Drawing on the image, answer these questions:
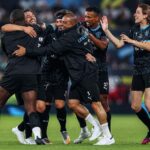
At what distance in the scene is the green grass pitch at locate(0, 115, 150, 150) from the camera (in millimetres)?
15039

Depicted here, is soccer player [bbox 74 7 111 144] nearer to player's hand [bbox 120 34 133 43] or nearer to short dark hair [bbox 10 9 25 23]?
A: player's hand [bbox 120 34 133 43]

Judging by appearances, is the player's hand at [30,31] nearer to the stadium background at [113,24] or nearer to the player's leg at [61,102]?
the player's leg at [61,102]

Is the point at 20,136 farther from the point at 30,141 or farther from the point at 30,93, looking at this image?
the point at 30,93

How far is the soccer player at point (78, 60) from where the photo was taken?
15.7 meters

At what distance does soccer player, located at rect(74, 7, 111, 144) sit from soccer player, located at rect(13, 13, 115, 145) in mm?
682

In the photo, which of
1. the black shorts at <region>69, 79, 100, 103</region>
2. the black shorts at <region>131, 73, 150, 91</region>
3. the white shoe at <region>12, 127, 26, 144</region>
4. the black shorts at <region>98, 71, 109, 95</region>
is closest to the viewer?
the black shorts at <region>69, 79, 100, 103</region>

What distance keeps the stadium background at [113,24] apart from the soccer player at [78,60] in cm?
1006

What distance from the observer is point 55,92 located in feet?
54.7

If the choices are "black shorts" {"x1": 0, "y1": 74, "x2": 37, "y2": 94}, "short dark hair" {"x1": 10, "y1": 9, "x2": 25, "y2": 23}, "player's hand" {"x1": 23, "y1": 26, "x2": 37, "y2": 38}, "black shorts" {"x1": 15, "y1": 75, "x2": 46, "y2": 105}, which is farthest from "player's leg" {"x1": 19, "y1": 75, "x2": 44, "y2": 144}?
"short dark hair" {"x1": 10, "y1": 9, "x2": 25, "y2": 23}

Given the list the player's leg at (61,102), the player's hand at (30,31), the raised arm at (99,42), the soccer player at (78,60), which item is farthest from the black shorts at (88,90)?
the player's hand at (30,31)

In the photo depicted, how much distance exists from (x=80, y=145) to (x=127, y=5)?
15.2 m

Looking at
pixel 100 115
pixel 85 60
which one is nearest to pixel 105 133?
pixel 100 115

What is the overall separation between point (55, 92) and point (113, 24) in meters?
12.8

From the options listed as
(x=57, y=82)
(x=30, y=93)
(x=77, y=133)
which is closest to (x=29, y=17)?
(x=57, y=82)
